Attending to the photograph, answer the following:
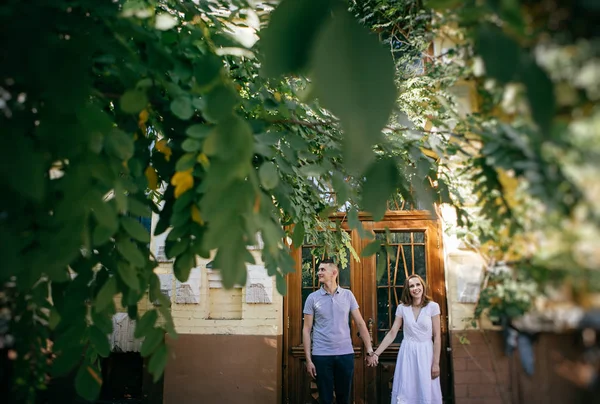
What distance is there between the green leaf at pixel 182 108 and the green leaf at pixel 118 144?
15 cm

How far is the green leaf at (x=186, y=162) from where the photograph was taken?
44.9 inches

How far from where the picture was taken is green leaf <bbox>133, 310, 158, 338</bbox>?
114cm

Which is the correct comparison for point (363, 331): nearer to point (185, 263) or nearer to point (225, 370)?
point (225, 370)

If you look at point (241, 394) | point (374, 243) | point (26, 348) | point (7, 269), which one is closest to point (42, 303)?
point (26, 348)

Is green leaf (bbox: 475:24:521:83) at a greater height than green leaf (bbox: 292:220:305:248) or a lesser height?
greater

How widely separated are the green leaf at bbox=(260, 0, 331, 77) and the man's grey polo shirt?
4.37 meters

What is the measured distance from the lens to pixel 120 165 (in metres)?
1.11

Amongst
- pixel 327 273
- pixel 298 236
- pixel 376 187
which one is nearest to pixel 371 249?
pixel 298 236

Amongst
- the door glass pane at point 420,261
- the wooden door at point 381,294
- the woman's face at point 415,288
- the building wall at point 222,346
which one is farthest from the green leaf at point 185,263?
the door glass pane at point 420,261

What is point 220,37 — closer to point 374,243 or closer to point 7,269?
point 374,243

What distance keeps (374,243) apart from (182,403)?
15.7 ft

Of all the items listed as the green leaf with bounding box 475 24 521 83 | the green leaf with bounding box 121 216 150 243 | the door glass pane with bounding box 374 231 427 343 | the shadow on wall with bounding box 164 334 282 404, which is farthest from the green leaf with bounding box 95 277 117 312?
the door glass pane with bounding box 374 231 427 343

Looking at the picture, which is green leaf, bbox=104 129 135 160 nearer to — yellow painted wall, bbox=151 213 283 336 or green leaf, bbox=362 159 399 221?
green leaf, bbox=362 159 399 221

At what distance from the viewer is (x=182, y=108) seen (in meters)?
1.22
